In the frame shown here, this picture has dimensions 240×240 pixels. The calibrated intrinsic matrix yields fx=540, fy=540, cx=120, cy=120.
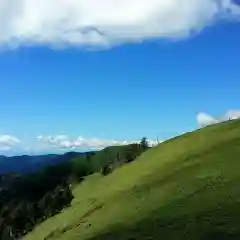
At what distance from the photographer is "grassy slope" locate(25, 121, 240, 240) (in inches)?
1641

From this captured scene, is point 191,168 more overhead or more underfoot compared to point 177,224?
more overhead

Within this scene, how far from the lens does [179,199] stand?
178 feet

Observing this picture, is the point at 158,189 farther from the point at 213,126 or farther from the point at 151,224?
the point at 213,126

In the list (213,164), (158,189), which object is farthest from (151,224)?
(213,164)

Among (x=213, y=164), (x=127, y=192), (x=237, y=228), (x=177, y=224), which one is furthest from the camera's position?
(x=127, y=192)

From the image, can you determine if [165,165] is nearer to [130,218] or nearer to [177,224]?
[130,218]

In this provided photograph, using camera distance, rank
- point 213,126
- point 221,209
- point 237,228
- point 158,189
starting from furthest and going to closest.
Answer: point 213,126 < point 158,189 < point 221,209 < point 237,228

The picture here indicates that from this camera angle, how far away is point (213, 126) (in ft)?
358

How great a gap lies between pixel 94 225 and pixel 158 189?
37.7 ft

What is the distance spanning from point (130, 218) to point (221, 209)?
10349mm

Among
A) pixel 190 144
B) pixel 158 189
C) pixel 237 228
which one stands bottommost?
pixel 237 228

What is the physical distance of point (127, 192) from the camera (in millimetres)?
74750

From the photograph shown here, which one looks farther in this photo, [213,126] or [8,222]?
[8,222]

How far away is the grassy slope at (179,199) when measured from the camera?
41688 mm
